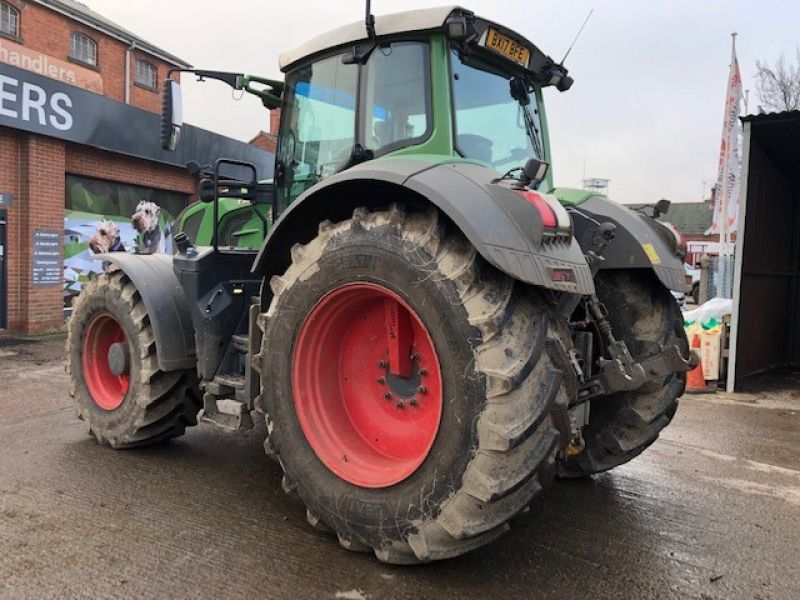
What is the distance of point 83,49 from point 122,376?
1706 cm

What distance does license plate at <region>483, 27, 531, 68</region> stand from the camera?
3.36 meters

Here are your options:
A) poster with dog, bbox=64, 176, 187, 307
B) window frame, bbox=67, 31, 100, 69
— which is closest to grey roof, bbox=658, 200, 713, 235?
window frame, bbox=67, 31, 100, 69

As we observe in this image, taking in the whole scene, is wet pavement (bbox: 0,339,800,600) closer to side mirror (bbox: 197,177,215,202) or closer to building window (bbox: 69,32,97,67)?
side mirror (bbox: 197,177,215,202)

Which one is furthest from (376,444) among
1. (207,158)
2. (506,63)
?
(207,158)

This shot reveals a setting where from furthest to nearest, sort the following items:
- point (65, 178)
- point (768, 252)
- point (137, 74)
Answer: point (137, 74), point (65, 178), point (768, 252)

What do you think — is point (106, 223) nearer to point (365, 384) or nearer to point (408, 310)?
point (365, 384)

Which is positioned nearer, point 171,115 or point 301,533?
point 301,533

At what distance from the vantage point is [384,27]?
3.36 meters

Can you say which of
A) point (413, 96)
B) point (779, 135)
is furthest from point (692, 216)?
point (413, 96)

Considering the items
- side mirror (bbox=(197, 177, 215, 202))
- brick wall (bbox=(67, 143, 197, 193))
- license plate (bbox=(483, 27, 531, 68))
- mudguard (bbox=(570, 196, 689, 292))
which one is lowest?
mudguard (bbox=(570, 196, 689, 292))

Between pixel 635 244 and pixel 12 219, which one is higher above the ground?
pixel 12 219

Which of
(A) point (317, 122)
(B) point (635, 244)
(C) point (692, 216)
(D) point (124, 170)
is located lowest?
(B) point (635, 244)

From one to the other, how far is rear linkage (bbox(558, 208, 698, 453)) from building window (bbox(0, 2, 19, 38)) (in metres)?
17.7

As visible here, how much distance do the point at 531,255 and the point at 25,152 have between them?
10475 mm
